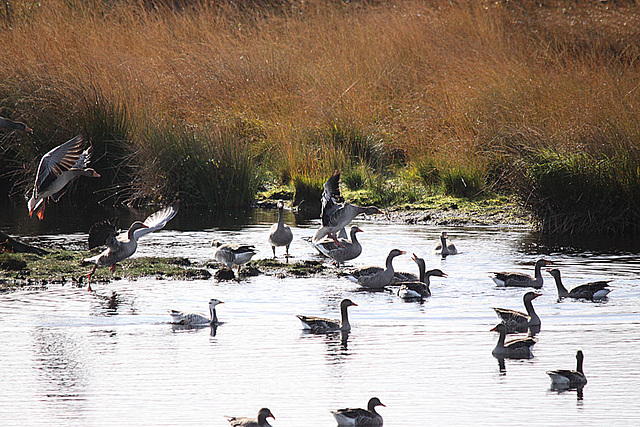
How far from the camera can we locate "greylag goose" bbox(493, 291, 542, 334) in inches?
387

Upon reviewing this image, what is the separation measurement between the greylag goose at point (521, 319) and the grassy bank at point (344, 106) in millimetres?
5436

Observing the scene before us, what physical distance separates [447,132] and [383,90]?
2967mm

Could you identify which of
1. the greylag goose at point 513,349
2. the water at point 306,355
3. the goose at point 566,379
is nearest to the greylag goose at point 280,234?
the water at point 306,355

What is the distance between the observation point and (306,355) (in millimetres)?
9000

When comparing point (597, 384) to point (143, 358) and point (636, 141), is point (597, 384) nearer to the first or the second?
point (143, 358)

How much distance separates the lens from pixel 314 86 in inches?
870

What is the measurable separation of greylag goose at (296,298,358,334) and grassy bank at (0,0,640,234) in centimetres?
668

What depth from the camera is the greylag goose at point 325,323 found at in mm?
9766

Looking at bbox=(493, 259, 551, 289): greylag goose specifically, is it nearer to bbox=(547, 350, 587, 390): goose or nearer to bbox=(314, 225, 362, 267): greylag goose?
bbox=(314, 225, 362, 267): greylag goose

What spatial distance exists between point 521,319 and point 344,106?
12.2 m

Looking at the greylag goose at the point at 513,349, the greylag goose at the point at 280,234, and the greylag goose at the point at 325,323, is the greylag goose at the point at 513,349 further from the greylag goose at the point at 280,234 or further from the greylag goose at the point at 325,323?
the greylag goose at the point at 280,234

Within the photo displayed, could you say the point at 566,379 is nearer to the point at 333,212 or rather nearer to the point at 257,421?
the point at 257,421

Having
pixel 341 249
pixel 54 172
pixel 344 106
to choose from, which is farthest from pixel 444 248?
pixel 344 106

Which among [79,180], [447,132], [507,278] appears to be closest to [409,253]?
[507,278]
